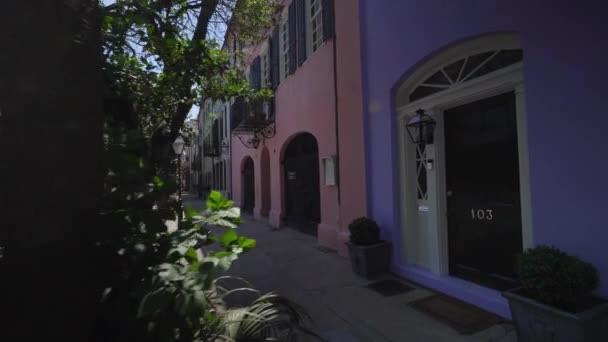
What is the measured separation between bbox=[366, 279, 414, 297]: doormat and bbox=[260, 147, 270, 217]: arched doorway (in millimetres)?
7137

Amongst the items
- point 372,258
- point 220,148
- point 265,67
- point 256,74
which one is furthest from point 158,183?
point 220,148

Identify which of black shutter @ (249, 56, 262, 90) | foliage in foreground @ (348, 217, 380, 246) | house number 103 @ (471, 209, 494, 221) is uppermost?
black shutter @ (249, 56, 262, 90)

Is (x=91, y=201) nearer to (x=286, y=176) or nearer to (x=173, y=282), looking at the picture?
(x=173, y=282)

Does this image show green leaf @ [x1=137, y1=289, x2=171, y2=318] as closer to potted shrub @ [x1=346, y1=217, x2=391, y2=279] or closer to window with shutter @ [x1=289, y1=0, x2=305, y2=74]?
potted shrub @ [x1=346, y1=217, x2=391, y2=279]

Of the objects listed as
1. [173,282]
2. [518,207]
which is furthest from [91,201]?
[518,207]

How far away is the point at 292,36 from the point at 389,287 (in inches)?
258

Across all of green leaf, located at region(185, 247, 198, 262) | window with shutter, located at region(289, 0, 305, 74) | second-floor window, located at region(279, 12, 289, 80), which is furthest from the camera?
second-floor window, located at region(279, 12, 289, 80)

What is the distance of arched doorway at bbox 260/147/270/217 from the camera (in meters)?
11.1

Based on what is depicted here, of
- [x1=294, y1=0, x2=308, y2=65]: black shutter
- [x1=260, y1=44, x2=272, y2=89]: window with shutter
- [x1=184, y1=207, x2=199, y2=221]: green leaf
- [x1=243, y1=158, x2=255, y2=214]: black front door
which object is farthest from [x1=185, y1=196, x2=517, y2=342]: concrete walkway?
[x1=243, y1=158, x2=255, y2=214]: black front door

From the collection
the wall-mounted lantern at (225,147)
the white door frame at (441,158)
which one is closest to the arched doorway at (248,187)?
the wall-mounted lantern at (225,147)

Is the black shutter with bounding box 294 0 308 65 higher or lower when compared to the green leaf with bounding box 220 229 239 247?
higher

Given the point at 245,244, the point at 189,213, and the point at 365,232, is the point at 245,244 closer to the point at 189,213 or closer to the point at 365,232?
the point at 189,213

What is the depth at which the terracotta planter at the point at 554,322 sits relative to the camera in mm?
2180

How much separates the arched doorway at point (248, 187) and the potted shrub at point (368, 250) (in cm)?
843
